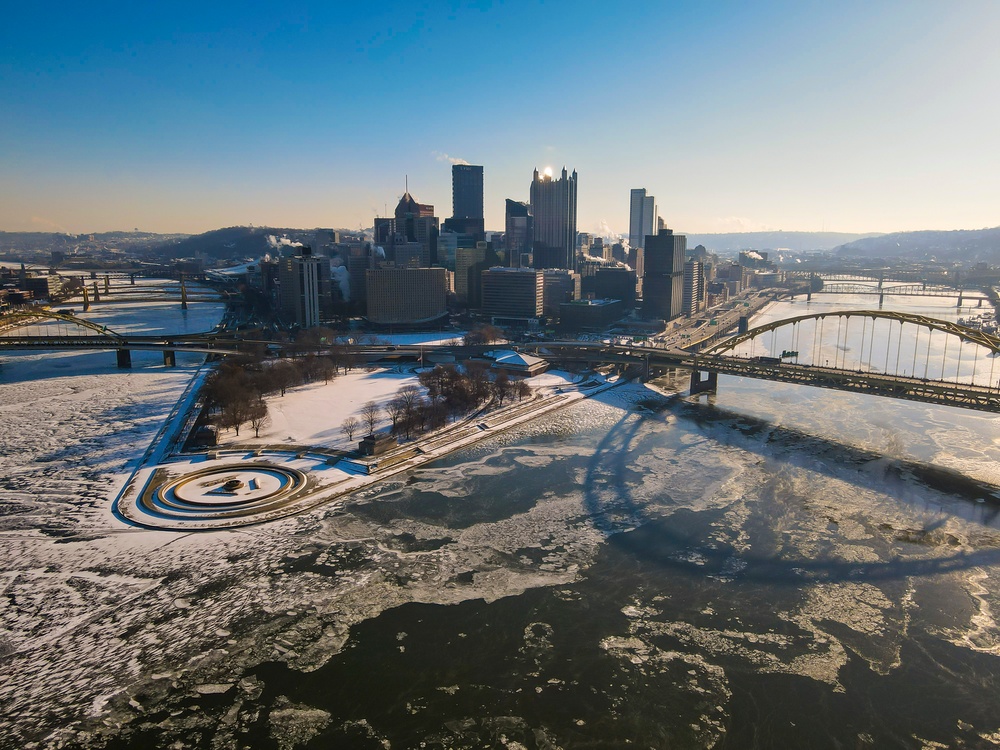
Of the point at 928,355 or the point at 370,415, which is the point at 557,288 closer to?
the point at 928,355

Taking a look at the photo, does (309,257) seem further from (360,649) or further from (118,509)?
(360,649)

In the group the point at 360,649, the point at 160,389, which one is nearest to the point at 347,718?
the point at 360,649

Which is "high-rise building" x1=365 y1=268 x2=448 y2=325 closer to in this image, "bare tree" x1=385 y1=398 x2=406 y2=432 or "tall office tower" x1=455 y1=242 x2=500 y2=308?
"tall office tower" x1=455 y1=242 x2=500 y2=308

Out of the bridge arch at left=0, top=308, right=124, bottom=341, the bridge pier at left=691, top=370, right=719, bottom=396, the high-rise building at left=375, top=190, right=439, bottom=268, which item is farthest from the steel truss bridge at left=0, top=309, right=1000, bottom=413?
the high-rise building at left=375, top=190, right=439, bottom=268

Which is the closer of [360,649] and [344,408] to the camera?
[360,649]

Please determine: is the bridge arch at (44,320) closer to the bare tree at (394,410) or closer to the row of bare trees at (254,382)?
the row of bare trees at (254,382)

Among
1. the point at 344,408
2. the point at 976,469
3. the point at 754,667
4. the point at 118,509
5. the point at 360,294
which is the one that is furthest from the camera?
the point at 360,294

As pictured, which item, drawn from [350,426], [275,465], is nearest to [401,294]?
[350,426]
